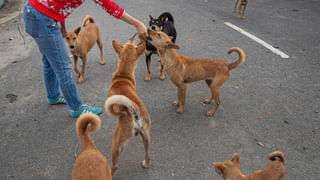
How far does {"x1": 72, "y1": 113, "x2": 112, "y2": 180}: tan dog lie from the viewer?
6.89 ft

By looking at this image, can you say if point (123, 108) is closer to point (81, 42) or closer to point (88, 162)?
point (88, 162)

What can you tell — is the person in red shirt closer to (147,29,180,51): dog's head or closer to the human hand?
the human hand

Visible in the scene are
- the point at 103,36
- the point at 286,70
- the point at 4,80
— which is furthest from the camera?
the point at 103,36

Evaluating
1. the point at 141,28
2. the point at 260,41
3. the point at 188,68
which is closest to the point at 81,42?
the point at 141,28

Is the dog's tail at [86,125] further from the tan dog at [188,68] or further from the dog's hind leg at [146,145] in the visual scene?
the tan dog at [188,68]

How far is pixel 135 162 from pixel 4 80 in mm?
3595

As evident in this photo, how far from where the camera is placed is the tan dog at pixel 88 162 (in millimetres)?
2102

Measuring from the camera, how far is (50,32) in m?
2.91

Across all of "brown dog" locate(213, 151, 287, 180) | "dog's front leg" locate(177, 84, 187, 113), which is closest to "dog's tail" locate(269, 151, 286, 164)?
"brown dog" locate(213, 151, 287, 180)

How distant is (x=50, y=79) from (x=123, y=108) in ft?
6.59

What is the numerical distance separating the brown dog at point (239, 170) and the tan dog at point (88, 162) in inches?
46.3

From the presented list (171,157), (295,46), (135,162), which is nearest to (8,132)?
(135,162)

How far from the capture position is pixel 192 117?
13.1 feet

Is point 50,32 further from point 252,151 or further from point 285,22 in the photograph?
point 285,22
